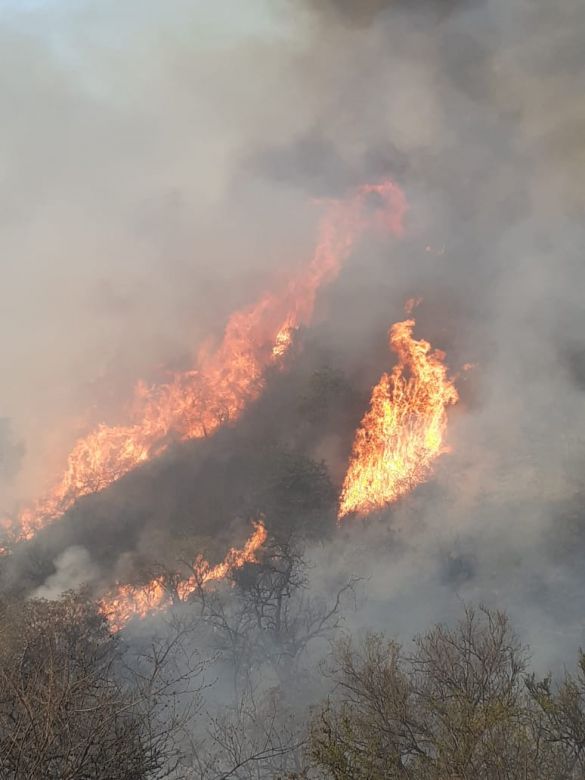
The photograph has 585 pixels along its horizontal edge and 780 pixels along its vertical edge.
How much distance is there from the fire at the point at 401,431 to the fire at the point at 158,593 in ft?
33.0

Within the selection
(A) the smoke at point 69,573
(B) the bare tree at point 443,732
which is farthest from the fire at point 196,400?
(B) the bare tree at point 443,732

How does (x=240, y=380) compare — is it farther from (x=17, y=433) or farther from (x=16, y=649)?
(x=16, y=649)

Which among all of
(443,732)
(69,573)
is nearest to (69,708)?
(443,732)

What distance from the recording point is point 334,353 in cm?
5134

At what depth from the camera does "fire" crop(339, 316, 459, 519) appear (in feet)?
125

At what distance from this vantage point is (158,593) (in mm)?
30875

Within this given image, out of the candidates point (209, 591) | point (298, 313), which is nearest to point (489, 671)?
point (209, 591)

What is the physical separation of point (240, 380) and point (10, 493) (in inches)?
947

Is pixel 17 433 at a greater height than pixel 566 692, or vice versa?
pixel 17 433

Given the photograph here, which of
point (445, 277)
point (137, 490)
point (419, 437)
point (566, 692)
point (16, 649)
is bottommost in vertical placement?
point (566, 692)

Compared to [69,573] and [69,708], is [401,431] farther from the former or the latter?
[69,708]

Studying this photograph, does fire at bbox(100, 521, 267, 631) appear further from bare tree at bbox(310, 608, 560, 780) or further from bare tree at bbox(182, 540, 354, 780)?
bare tree at bbox(310, 608, 560, 780)

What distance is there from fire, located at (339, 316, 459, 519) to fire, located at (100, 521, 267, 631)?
1006cm

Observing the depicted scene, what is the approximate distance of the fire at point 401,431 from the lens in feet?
125
